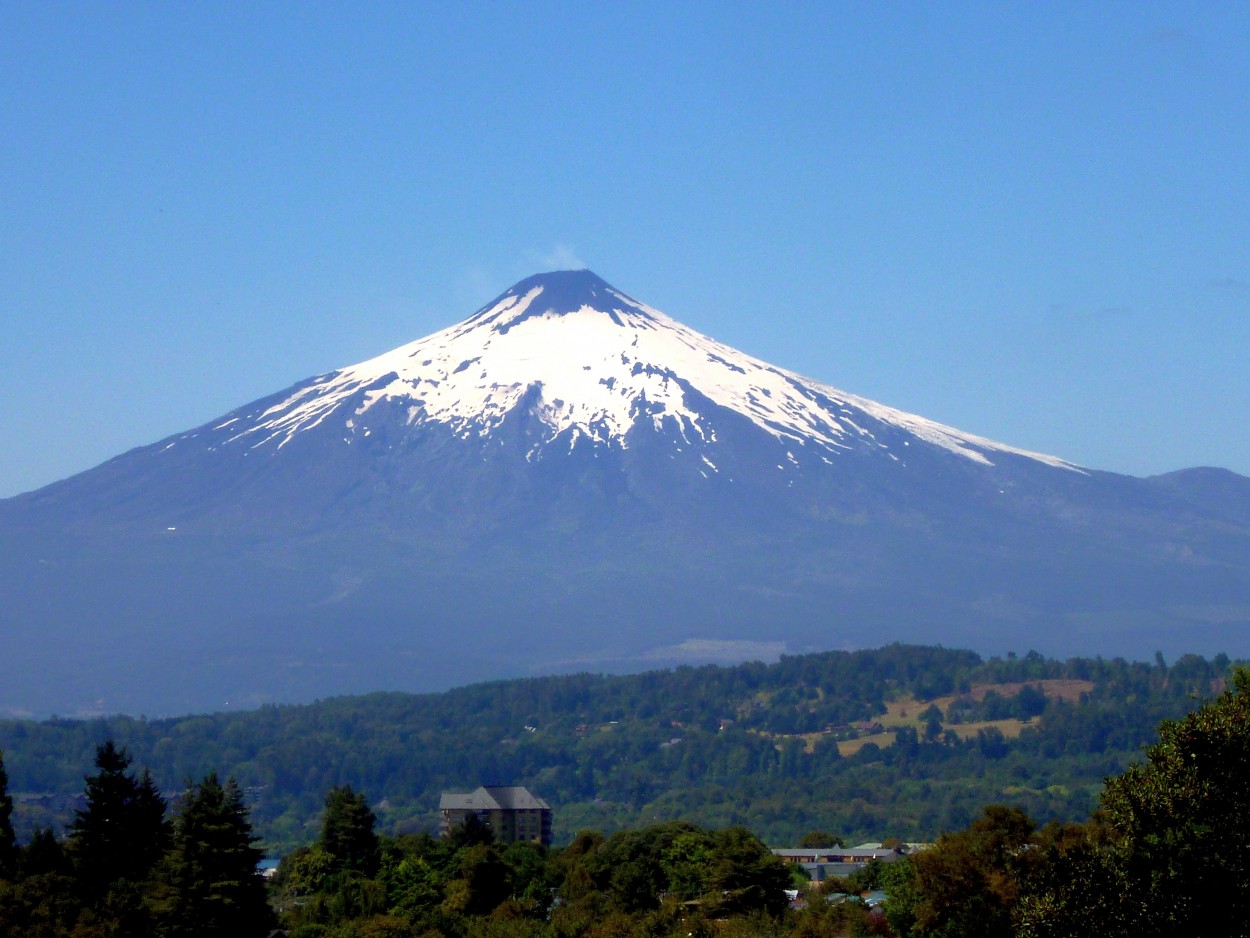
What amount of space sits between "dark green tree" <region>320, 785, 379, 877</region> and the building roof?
4778 cm

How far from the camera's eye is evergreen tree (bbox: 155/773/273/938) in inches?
2233

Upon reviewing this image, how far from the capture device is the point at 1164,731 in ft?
135

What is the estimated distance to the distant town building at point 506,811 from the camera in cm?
12506

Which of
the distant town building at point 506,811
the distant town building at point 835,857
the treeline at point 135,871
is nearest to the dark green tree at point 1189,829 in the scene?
the treeline at point 135,871

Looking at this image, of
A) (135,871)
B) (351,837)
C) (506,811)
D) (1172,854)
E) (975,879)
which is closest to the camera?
(1172,854)

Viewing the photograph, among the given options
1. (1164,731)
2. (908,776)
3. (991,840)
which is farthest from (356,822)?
(908,776)

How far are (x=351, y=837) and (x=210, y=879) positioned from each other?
774 inches

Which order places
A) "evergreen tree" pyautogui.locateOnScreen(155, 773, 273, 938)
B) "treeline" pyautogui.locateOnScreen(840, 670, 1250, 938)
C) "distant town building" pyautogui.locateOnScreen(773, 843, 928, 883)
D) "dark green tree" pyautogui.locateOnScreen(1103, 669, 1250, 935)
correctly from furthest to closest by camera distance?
"distant town building" pyautogui.locateOnScreen(773, 843, 928, 883), "evergreen tree" pyautogui.locateOnScreen(155, 773, 273, 938), "dark green tree" pyautogui.locateOnScreen(1103, 669, 1250, 935), "treeline" pyautogui.locateOnScreen(840, 670, 1250, 938)

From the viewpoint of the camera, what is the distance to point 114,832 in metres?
62.2

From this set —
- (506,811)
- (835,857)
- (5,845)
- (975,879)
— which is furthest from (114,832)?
(506,811)

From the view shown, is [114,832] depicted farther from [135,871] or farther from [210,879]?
[210,879]

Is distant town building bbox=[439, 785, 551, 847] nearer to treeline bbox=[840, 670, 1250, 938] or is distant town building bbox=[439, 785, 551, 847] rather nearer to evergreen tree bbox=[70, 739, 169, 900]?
evergreen tree bbox=[70, 739, 169, 900]

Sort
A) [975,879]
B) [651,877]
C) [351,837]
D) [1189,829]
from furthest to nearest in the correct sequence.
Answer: [351,837] < [651,877] < [975,879] < [1189,829]

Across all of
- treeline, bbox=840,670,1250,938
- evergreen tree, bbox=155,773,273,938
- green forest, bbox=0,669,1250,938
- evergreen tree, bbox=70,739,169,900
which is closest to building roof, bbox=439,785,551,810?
green forest, bbox=0,669,1250,938
